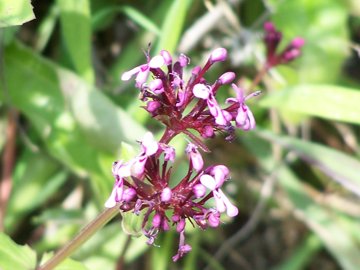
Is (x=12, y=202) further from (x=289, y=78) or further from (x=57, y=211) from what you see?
(x=289, y=78)

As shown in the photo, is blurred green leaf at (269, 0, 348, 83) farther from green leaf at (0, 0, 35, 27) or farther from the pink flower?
→ the pink flower

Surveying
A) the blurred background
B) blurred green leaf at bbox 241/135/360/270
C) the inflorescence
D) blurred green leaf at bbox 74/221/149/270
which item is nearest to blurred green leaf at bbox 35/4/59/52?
the blurred background

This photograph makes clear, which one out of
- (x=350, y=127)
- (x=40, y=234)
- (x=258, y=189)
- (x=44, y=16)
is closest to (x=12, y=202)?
(x=40, y=234)

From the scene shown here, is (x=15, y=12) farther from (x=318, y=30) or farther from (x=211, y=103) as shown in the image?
(x=318, y=30)

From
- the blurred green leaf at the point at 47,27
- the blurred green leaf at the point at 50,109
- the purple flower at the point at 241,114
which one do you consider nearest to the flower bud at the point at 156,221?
the purple flower at the point at 241,114

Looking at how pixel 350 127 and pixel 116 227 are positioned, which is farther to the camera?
pixel 350 127

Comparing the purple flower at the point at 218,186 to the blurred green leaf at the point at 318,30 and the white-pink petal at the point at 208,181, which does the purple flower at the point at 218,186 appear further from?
the blurred green leaf at the point at 318,30

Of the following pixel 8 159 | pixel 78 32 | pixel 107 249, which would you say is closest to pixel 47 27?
pixel 78 32
